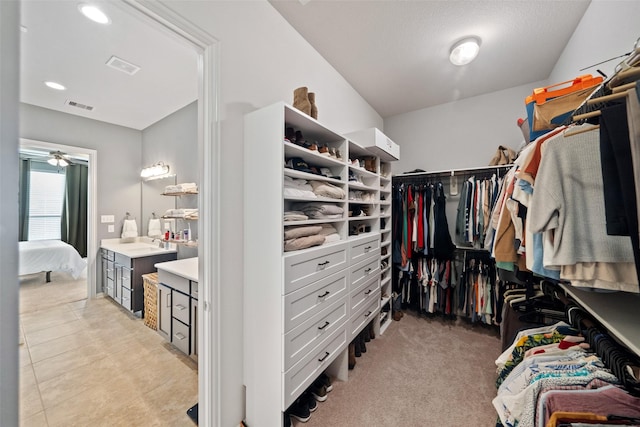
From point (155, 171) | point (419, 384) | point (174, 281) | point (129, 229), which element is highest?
point (155, 171)

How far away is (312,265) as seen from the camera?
1.46 m

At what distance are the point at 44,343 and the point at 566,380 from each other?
393cm

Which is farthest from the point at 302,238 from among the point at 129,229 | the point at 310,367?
the point at 129,229

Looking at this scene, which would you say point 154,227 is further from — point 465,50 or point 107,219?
point 465,50

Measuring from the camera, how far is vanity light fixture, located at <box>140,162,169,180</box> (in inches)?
134

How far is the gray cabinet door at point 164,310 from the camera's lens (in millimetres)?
2203

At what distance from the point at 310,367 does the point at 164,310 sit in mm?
1638

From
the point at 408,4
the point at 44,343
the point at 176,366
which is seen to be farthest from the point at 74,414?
the point at 408,4

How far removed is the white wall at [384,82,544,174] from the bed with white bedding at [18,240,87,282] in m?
5.43

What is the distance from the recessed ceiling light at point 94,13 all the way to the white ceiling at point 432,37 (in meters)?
1.20

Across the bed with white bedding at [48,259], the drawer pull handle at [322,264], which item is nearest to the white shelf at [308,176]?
the drawer pull handle at [322,264]

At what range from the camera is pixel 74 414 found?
154cm

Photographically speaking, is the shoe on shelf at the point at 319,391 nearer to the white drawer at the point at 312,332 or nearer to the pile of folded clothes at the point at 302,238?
the white drawer at the point at 312,332

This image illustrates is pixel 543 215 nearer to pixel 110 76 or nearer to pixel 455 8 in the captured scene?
pixel 455 8
